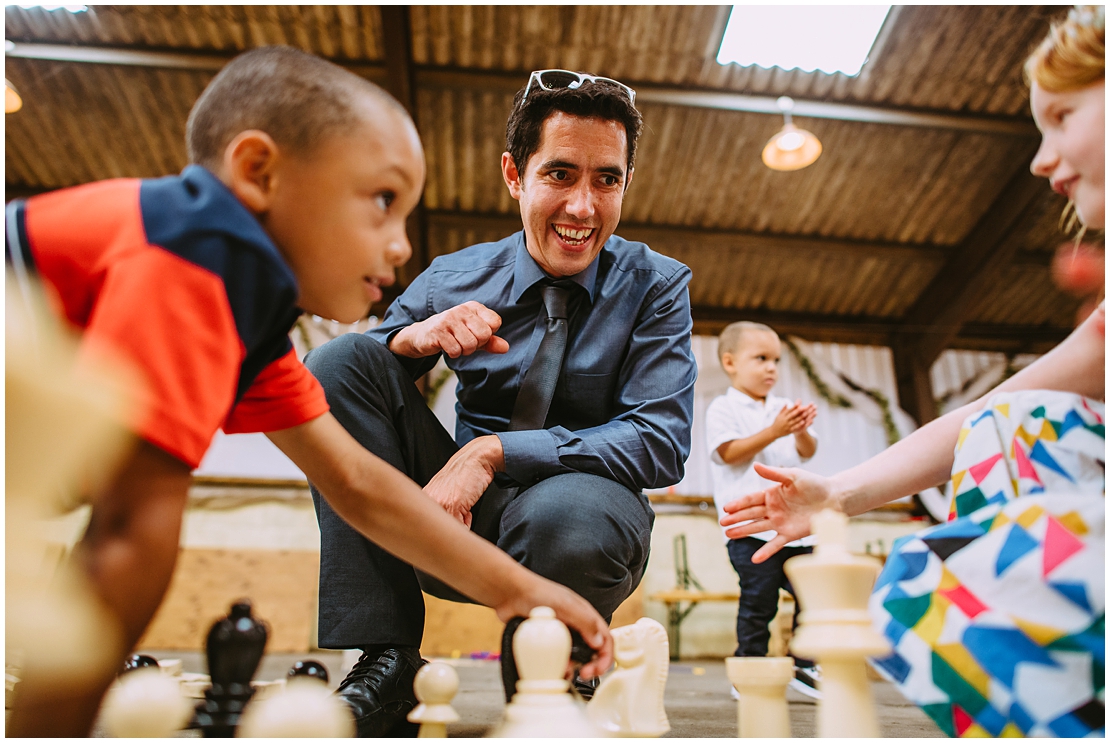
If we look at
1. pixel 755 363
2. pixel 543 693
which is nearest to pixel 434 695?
pixel 543 693

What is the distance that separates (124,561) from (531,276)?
3.33ft

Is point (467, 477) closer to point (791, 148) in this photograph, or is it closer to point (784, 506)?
point (784, 506)

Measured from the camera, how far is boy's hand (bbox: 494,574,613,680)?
0.84m

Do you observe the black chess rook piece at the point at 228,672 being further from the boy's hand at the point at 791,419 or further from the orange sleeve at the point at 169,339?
the boy's hand at the point at 791,419

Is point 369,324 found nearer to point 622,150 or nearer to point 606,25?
point 606,25

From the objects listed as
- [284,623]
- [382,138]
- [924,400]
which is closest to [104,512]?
[382,138]

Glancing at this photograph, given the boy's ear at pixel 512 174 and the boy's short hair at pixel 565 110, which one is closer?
the boy's short hair at pixel 565 110

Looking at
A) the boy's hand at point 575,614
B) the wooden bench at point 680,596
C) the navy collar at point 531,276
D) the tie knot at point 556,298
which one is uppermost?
the wooden bench at point 680,596

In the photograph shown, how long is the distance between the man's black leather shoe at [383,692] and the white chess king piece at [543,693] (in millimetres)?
434

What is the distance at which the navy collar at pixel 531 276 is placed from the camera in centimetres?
147

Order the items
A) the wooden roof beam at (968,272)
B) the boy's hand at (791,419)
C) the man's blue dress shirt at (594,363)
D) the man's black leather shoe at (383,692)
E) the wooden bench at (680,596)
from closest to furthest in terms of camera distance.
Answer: the man's black leather shoe at (383,692), the man's blue dress shirt at (594,363), the boy's hand at (791,419), the wooden bench at (680,596), the wooden roof beam at (968,272)

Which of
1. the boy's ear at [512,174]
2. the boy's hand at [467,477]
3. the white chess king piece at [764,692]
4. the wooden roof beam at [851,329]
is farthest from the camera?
the wooden roof beam at [851,329]

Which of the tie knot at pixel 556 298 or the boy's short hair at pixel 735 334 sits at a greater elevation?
the boy's short hair at pixel 735 334

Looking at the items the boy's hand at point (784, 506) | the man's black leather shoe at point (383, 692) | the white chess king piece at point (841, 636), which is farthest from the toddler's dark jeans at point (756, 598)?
the white chess king piece at point (841, 636)
